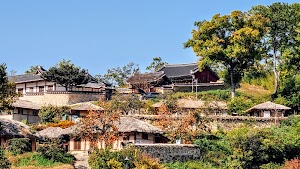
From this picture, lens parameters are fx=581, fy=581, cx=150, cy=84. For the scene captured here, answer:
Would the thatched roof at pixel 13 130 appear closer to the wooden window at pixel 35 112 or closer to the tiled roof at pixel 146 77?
the wooden window at pixel 35 112

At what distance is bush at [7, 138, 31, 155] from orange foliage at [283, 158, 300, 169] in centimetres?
1726

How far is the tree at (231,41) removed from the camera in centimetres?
5403

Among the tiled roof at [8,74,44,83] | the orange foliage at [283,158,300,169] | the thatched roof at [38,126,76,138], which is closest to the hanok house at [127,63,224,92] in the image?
the tiled roof at [8,74,44,83]

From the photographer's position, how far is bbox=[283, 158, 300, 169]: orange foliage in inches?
1516

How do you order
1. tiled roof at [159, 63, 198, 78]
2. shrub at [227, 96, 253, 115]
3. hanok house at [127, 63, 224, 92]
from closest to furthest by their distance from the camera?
shrub at [227, 96, 253, 115]
hanok house at [127, 63, 224, 92]
tiled roof at [159, 63, 198, 78]

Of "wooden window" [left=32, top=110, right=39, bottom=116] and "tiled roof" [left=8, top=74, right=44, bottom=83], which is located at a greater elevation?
"tiled roof" [left=8, top=74, right=44, bottom=83]

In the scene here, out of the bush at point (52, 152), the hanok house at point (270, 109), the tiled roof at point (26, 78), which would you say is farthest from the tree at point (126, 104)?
the tiled roof at point (26, 78)

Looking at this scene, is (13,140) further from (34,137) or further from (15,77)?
(15,77)

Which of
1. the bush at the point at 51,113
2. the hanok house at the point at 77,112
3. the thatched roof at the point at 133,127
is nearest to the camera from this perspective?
the thatched roof at the point at 133,127

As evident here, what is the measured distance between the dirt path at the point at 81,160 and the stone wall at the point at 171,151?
371cm

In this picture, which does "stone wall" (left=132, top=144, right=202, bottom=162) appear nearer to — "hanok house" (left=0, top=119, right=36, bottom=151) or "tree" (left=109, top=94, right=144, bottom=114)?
"hanok house" (left=0, top=119, right=36, bottom=151)

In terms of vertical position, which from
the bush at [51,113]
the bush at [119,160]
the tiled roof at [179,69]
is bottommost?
the bush at [119,160]

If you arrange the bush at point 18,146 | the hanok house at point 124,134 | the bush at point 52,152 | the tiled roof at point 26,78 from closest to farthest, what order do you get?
the bush at point 52,152, the bush at point 18,146, the hanok house at point 124,134, the tiled roof at point 26,78

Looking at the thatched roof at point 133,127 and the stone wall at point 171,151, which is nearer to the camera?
the stone wall at point 171,151
